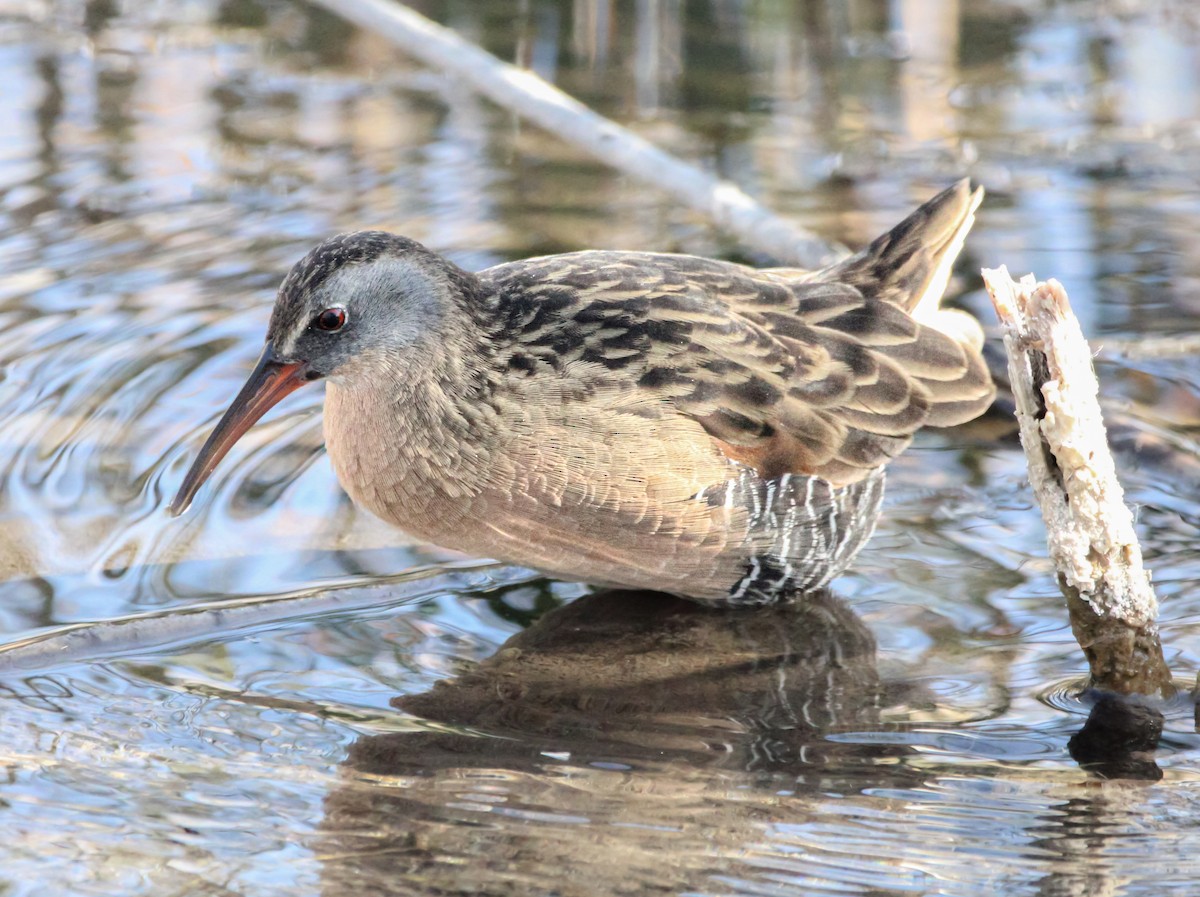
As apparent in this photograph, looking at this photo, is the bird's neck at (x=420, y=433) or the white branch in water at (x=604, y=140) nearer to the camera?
the bird's neck at (x=420, y=433)

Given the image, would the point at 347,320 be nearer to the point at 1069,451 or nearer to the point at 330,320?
the point at 330,320

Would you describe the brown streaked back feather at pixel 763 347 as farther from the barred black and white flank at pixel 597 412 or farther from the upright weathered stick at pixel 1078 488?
the upright weathered stick at pixel 1078 488

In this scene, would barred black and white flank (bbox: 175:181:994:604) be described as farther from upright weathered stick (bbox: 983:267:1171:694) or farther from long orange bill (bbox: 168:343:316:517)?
upright weathered stick (bbox: 983:267:1171:694)

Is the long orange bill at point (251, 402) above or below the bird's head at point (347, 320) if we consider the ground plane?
below

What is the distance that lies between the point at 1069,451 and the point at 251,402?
1740 millimetres

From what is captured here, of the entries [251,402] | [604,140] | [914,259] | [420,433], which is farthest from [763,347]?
[604,140]

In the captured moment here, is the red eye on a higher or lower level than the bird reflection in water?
higher

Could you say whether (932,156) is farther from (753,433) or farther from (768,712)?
(768,712)

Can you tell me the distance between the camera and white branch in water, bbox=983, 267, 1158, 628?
3031 mm

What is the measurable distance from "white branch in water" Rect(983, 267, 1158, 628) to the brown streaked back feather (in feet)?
2.35

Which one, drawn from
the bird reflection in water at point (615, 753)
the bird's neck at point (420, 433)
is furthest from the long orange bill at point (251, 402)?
the bird reflection in water at point (615, 753)

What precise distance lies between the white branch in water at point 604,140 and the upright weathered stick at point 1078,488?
1.73 metres

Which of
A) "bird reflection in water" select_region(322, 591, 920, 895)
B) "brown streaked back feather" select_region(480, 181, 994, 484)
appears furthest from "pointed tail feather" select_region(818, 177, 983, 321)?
"bird reflection in water" select_region(322, 591, 920, 895)

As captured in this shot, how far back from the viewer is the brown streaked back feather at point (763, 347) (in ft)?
12.0
